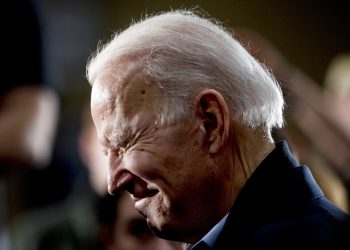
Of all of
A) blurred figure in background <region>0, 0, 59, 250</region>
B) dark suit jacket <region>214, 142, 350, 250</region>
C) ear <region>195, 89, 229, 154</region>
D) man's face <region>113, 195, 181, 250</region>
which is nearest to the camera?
dark suit jacket <region>214, 142, 350, 250</region>

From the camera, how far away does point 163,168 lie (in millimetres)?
2430

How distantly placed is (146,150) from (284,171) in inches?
14.5

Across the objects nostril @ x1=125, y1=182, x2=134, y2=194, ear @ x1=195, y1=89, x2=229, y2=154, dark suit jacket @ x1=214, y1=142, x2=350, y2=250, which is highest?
ear @ x1=195, y1=89, x2=229, y2=154

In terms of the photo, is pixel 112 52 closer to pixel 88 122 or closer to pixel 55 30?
pixel 88 122

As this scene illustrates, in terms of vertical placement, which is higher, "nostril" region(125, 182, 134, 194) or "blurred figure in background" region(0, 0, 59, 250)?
"blurred figure in background" region(0, 0, 59, 250)

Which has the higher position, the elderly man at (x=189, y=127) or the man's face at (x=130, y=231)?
the elderly man at (x=189, y=127)

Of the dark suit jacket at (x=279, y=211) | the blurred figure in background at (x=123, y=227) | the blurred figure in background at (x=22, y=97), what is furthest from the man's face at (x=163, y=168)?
the blurred figure in background at (x=123, y=227)

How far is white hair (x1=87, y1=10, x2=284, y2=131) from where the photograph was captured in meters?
2.40

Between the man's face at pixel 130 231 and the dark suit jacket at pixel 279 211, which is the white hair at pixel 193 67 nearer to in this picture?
the dark suit jacket at pixel 279 211

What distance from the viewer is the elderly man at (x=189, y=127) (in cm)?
240

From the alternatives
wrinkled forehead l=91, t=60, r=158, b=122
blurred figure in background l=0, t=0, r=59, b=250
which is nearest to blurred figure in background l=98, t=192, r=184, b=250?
blurred figure in background l=0, t=0, r=59, b=250

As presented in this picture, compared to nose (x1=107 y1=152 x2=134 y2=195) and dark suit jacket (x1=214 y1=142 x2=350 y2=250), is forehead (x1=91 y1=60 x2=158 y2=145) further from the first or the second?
dark suit jacket (x1=214 y1=142 x2=350 y2=250)

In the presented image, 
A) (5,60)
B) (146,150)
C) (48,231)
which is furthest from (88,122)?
(146,150)

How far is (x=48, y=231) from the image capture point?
15.0 feet
